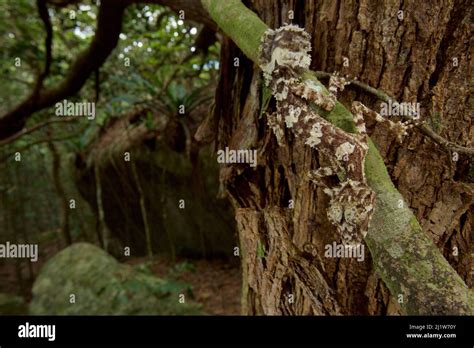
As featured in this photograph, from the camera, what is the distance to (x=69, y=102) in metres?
4.62

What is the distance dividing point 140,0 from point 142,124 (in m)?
3.71

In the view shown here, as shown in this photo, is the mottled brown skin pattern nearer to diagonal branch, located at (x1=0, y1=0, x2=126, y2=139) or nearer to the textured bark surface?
the textured bark surface

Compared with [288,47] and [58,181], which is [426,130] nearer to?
[288,47]

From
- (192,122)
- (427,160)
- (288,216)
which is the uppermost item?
(192,122)

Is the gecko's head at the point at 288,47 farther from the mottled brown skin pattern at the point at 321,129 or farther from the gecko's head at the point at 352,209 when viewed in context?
the gecko's head at the point at 352,209

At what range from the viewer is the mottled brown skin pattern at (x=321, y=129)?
1.37m

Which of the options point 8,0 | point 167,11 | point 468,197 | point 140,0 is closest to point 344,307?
point 468,197

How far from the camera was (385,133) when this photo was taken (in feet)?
5.20

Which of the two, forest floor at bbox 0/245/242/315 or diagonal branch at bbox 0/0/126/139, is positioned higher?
diagonal branch at bbox 0/0/126/139

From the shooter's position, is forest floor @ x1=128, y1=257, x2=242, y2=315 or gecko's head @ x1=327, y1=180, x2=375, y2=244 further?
forest floor @ x1=128, y1=257, x2=242, y2=315

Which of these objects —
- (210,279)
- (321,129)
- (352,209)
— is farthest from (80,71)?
(210,279)

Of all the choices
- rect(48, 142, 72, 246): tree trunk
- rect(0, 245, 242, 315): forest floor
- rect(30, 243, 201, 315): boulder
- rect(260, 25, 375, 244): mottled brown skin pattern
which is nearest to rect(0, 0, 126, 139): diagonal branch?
rect(30, 243, 201, 315): boulder

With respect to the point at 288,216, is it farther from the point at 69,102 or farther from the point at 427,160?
the point at 69,102

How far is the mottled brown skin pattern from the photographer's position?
137cm
